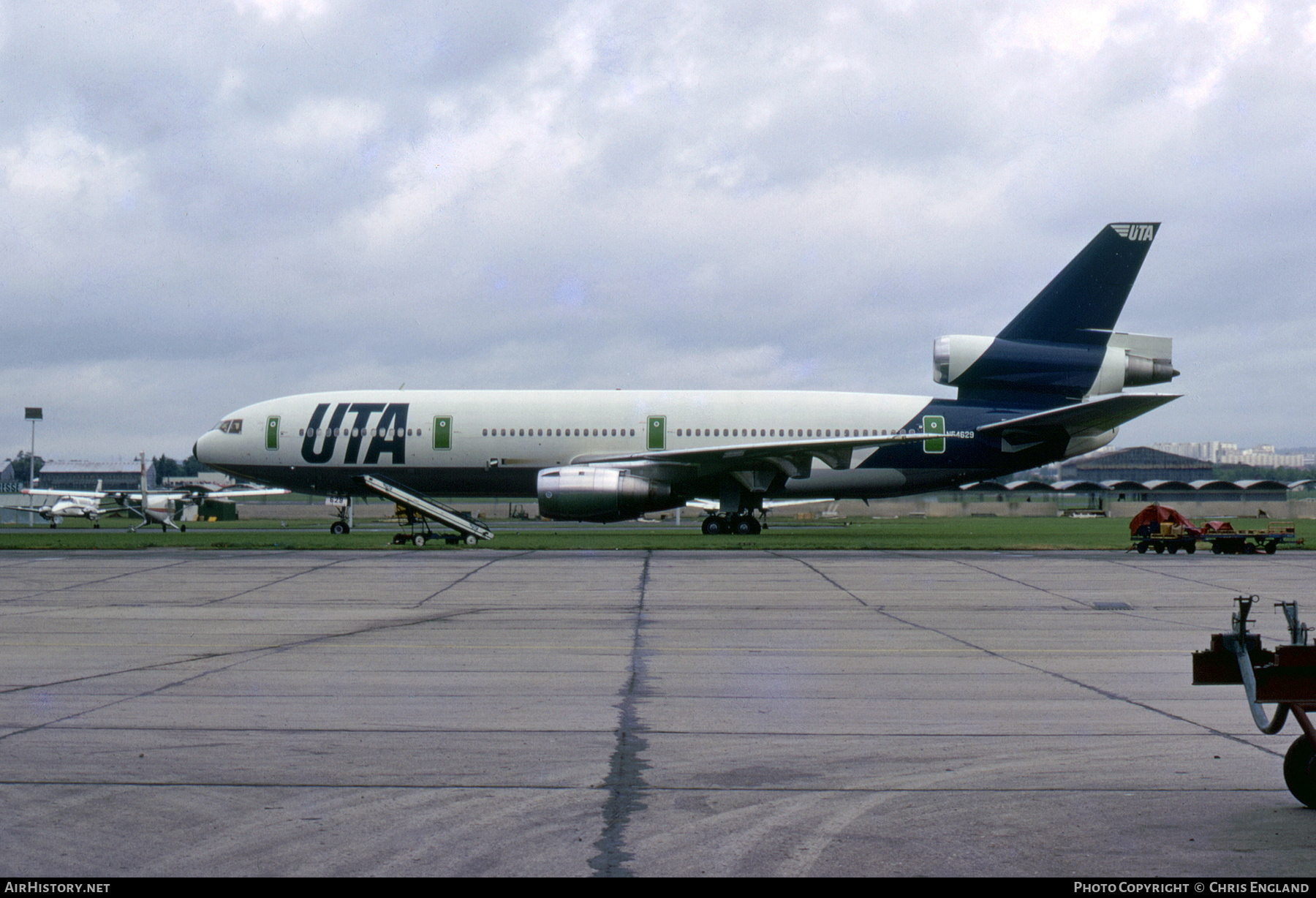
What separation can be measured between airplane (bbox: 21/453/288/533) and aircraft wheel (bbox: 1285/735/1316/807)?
3558 centimetres

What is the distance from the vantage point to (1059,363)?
3300cm

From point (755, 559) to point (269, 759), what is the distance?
17.9 meters

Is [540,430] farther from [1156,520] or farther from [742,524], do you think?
[1156,520]

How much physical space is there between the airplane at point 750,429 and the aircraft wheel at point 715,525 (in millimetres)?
47

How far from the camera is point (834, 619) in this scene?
13.8m

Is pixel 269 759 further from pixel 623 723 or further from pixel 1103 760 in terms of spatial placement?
pixel 1103 760

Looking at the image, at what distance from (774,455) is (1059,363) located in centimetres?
941

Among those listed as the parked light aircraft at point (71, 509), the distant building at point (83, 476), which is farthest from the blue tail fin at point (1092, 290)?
the distant building at point (83, 476)

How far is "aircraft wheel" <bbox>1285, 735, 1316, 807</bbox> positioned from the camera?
5.38 m

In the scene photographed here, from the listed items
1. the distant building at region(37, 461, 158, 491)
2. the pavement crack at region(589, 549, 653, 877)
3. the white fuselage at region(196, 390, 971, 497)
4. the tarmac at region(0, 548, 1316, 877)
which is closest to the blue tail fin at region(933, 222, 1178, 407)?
the white fuselage at region(196, 390, 971, 497)

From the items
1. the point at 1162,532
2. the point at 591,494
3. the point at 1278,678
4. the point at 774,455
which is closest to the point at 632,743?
the point at 1278,678

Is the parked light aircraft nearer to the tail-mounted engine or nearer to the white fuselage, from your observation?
the white fuselage

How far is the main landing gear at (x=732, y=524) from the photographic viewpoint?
34125 millimetres

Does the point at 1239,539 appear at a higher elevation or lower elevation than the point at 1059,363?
lower
